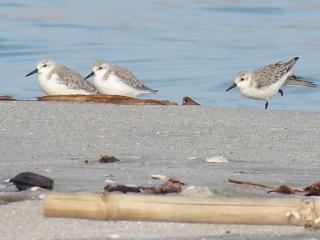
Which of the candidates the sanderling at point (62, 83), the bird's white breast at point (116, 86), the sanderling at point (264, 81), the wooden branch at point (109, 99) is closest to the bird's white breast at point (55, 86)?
the sanderling at point (62, 83)

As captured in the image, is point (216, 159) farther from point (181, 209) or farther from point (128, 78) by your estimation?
point (128, 78)

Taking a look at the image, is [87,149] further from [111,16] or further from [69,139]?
[111,16]

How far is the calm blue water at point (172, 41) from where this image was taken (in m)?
12.7

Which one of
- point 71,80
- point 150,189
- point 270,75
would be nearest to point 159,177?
point 150,189

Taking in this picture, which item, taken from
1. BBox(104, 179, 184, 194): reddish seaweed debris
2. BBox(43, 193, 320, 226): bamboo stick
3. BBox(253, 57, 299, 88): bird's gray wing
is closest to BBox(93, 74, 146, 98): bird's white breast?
BBox(253, 57, 299, 88): bird's gray wing

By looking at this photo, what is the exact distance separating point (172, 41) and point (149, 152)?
8.74m

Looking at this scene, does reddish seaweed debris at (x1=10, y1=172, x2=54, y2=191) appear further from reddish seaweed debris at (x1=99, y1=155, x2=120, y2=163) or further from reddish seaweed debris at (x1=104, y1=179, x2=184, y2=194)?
reddish seaweed debris at (x1=99, y1=155, x2=120, y2=163)

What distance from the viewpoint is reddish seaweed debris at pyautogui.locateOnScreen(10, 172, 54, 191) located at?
206 inches

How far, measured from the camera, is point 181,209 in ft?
14.9

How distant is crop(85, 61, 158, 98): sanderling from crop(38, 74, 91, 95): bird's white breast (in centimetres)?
30

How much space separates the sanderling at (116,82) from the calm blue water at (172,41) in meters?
0.96

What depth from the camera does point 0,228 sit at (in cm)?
469

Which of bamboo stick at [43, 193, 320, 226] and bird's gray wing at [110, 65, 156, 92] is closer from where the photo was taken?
bamboo stick at [43, 193, 320, 226]

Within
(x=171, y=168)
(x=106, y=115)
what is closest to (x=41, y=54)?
(x=106, y=115)
